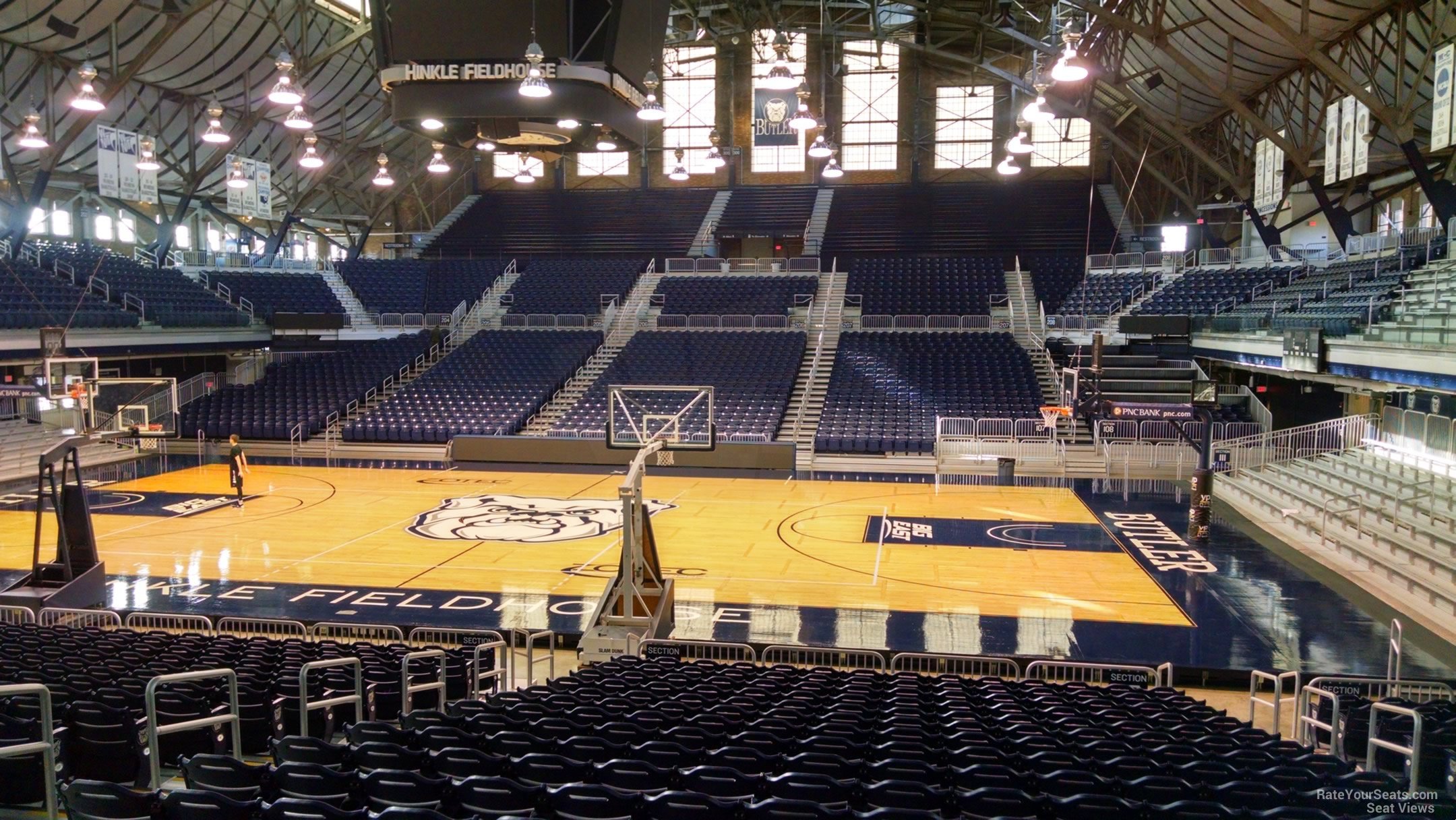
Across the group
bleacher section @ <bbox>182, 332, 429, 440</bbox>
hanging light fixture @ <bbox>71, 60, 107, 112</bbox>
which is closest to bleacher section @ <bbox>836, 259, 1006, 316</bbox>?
bleacher section @ <bbox>182, 332, 429, 440</bbox>

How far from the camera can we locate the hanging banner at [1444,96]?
19656 mm

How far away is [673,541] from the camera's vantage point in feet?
60.6

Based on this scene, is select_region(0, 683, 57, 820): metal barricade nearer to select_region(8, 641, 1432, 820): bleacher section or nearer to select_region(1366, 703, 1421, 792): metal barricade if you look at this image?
select_region(8, 641, 1432, 820): bleacher section

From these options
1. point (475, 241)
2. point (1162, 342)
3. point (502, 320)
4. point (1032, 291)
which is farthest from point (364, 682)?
point (475, 241)

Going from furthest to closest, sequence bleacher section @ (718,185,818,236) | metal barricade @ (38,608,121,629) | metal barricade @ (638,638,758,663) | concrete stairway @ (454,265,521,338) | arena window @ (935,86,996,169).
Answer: arena window @ (935,86,996,169)
bleacher section @ (718,185,818,236)
concrete stairway @ (454,265,521,338)
metal barricade @ (38,608,121,629)
metal barricade @ (638,638,758,663)

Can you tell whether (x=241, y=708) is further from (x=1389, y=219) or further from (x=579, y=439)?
(x=1389, y=219)

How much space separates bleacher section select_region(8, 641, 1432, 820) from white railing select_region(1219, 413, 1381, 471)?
16.2m

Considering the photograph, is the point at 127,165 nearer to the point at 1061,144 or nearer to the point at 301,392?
the point at 301,392

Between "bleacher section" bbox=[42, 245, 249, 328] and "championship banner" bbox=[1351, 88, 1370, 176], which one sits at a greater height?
"championship banner" bbox=[1351, 88, 1370, 176]

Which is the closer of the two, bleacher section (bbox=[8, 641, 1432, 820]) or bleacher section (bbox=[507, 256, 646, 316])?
bleacher section (bbox=[8, 641, 1432, 820])

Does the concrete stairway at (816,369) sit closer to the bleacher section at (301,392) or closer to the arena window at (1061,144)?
the arena window at (1061,144)

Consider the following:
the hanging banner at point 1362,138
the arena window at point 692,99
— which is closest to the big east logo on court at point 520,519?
the hanging banner at point 1362,138

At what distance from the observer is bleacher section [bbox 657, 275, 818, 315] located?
3738cm

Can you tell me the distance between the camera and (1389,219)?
31297mm
